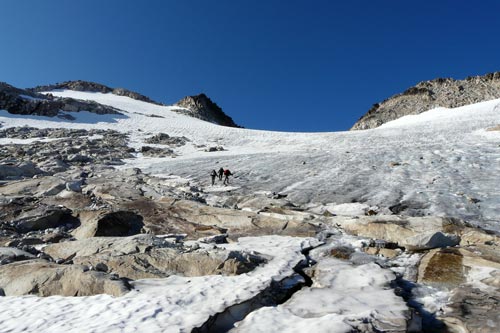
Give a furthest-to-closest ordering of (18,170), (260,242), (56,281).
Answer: (18,170) → (260,242) → (56,281)

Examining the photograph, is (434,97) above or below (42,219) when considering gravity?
above

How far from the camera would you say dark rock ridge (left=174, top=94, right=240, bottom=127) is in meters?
79.6

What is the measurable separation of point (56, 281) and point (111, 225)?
4.38 meters

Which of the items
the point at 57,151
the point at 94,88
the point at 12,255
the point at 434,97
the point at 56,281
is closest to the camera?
the point at 56,281

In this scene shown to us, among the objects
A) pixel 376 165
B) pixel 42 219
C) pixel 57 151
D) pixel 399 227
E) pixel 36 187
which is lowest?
pixel 42 219

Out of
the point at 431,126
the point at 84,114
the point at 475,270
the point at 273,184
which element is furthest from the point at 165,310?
the point at 84,114

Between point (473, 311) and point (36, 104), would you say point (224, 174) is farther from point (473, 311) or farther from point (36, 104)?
point (36, 104)

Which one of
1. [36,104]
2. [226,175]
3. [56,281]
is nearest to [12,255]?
[56,281]

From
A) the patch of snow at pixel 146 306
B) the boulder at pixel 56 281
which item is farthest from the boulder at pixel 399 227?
the boulder at pixel 56 281

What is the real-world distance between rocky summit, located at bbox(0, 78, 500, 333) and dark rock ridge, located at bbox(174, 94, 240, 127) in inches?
2035

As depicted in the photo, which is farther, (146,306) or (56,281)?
(56,281)

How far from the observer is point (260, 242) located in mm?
10266

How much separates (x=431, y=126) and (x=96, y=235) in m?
33.4

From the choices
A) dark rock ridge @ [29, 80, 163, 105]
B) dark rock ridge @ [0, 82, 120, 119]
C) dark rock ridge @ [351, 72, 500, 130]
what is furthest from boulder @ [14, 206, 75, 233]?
dark rock ridge @ [29, 80, 163, 105]
